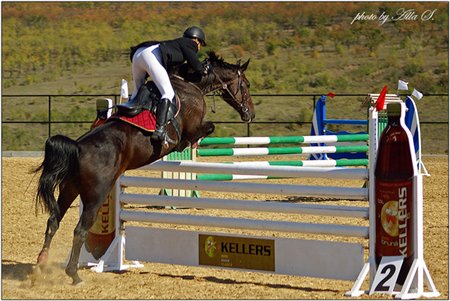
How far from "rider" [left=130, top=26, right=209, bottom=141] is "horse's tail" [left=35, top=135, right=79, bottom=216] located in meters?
0.81

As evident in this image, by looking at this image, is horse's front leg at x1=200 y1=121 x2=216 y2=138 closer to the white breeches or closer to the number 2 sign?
the white breeches

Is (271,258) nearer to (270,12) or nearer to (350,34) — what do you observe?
(350,34)

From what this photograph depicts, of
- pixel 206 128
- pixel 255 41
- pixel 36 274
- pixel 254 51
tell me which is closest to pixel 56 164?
pixel 36 274

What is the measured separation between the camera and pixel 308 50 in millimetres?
41969

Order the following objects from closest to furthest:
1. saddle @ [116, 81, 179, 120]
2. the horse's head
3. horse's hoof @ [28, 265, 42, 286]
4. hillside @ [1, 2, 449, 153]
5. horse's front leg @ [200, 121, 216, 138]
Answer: horse's hoof @ [28, 265, 42, 286], saddle @ [116, 81, 179, 120], horse's front leg @ [200, 121, 216, 138], the horse's head, hillside @ [1, 2, 449, 153]

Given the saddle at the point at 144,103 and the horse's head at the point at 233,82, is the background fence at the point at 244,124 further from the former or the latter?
the saddle at the point at 144,103

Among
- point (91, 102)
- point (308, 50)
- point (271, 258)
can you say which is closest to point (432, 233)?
point (271, 258)

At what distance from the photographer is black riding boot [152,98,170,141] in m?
8.72

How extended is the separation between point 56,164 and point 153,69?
1354 mm

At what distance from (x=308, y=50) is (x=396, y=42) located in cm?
376

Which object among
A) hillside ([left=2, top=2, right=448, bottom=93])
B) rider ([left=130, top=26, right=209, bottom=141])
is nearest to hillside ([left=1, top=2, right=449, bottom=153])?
hillside ([left=2, top=2, right=448, bottom=93])

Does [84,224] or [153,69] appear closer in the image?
[84,224]

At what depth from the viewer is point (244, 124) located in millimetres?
32594

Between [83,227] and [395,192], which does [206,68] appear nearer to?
[83,227]
